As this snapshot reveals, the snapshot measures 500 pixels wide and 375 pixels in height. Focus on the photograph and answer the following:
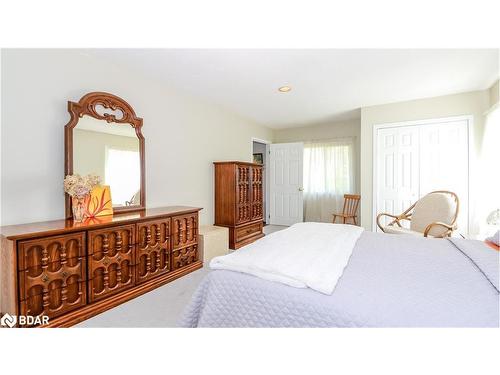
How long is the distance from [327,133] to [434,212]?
2950mm

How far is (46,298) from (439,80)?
15.4 feet

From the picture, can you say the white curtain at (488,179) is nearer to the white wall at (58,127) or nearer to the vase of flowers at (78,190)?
the white wall at (58,127)

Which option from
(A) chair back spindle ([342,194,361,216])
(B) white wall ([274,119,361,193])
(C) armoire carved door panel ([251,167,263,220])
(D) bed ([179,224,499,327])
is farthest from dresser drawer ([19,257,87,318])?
(B) white wall ([274,119,361,193])

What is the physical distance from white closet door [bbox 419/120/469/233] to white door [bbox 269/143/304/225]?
235 cm

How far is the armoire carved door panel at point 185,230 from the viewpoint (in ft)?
8.96

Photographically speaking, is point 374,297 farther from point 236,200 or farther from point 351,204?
point 351,204

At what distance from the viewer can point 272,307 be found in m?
1.10

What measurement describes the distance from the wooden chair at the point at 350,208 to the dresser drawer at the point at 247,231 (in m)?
1.61

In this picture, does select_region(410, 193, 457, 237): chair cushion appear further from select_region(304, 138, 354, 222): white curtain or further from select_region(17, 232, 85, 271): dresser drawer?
select_region(17, 232, 85, 271): dresser drawer

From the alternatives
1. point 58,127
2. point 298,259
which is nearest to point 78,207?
point 58,127
